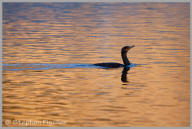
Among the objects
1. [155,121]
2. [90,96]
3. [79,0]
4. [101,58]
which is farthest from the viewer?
[79,0]

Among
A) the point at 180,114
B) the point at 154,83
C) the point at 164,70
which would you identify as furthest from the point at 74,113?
the point at 164,70

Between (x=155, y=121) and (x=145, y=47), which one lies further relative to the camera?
(x=145, y=47)

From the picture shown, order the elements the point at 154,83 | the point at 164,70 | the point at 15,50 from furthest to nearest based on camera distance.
Answer: the point at 15,50, the point at 164,70, the point at 154,83

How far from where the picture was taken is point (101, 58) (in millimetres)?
25391

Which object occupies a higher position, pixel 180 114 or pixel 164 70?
pixel 164 70

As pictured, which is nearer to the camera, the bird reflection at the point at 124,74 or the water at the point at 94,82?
the water at the point at 94,82

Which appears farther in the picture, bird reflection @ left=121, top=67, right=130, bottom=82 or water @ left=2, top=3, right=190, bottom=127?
bird reflection @ left=121, top=67, right=130, bottom=82

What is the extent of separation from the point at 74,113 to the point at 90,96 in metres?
2.05

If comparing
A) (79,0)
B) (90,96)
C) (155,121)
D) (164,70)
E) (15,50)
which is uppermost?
(79,0)

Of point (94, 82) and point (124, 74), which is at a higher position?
point (124, 74)

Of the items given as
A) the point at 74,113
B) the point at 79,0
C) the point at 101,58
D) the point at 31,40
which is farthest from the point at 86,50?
the point at 79,0

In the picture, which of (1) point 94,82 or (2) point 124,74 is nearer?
(1) point 94,82

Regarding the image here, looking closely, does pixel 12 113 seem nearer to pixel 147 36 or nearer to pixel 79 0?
pixel 147 36

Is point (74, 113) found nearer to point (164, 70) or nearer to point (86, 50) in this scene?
point (164, 70)
